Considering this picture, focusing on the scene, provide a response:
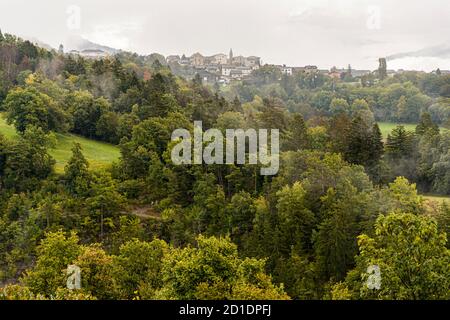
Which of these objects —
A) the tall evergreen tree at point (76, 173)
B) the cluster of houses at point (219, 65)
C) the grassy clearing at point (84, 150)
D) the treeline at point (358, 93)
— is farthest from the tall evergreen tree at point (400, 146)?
the cluster of houses at point (219, 65)

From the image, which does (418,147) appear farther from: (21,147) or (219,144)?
(21,147)

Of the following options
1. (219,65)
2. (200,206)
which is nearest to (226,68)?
(219,65)

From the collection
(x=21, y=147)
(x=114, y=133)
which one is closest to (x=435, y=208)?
(x=21, y=147)

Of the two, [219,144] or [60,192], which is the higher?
[219,144]

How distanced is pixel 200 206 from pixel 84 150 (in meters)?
21.7

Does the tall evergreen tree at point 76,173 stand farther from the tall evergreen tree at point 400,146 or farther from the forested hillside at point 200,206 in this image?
the tall evergreen tree at point 400,146

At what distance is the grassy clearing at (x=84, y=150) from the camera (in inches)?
2079

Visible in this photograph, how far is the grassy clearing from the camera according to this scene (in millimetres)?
52812

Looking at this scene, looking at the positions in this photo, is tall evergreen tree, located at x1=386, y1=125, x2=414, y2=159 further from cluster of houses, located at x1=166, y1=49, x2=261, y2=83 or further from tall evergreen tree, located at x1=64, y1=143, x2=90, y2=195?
cluster of houses, located at x1=166, y1=49, x2=261, y2=83

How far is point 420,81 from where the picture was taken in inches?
4063

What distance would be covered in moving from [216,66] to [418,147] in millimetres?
113090

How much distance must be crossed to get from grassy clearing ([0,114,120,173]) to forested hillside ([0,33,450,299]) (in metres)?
1.63

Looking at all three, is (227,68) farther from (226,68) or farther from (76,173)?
(76,173)

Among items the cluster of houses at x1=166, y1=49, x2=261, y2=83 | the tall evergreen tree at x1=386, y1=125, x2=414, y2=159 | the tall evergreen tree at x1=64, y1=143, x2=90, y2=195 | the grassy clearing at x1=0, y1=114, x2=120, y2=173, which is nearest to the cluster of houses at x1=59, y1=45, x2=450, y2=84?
the cluster of houses at x1=166, y1=49, x2=261, y2=83
